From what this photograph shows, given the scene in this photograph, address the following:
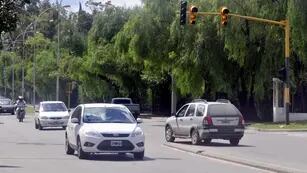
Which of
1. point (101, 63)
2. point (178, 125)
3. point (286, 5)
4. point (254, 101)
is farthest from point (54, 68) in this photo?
point (178, 125)

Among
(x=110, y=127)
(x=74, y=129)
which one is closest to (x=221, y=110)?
(x=74, y=129)

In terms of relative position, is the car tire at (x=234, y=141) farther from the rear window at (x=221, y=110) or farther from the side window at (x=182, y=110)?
the side window at (x=182, y=110)

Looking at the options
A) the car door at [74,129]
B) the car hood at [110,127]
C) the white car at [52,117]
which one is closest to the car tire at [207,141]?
the car door at [74,129]

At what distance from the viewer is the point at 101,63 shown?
70750 millimetres

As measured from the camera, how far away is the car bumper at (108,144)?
2064 centimetres

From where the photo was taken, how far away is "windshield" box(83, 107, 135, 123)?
21719 mm

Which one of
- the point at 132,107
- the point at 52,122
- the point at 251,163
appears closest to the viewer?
the point at 251,163

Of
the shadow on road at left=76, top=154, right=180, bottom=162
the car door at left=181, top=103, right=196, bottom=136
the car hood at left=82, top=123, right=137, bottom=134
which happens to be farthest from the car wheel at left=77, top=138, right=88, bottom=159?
the car door at left=181, top=103, right=196, bottom=136

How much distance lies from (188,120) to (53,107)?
590 inches

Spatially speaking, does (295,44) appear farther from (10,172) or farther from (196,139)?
(10,172)

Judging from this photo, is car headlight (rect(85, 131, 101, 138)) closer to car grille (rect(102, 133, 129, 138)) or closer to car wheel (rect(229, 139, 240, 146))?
car grille (rect(102, 133, 129, 138))

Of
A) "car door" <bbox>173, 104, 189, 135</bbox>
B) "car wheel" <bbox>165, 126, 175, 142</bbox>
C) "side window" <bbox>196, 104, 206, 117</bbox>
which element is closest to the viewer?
"side window" <bbox>196, 104, 206, 117</bbox>

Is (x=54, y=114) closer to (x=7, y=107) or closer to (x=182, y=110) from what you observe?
(x=182, y=110)

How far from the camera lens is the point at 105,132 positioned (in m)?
20.7
